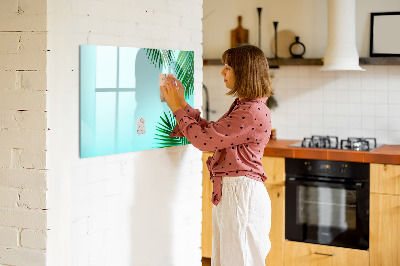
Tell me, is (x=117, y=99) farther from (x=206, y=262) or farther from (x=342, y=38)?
(x=206, y=262)

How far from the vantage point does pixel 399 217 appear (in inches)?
162

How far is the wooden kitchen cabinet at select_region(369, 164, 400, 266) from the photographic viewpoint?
13.5 feet

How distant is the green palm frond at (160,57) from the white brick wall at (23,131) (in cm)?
65

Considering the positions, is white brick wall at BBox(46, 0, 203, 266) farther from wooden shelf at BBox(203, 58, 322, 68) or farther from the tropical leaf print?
wooden shelf at BBox(203, 58, 322, 68)

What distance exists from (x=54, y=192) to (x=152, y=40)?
90 centimetres

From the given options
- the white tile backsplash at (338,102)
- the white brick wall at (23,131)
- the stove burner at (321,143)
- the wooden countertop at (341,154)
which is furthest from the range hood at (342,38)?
the white brick wall at (23,131)

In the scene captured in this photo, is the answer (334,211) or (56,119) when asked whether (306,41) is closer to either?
(334,211)

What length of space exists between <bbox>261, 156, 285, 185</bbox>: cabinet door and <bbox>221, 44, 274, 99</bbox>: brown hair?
1.74 meters

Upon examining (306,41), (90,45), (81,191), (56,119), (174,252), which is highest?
(306,41)

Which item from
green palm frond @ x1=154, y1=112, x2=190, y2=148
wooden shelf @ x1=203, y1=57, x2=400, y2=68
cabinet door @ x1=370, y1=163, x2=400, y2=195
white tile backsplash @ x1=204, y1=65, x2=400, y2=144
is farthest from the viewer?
white tile backsplash @ x1=204, y1=65, x2=400, y2=144

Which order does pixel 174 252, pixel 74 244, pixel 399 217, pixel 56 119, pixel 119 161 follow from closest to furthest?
pixel 56 119 → pixel 74 244 → pixel 119 161 → pixel 174 252 → pixel 399 217

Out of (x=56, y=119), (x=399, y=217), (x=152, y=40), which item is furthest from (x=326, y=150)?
(x=56, y=119)

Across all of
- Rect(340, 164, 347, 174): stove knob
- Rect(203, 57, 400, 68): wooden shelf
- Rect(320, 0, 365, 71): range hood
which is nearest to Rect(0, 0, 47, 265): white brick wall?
Rect(340, 164, 347, 174): stove knob

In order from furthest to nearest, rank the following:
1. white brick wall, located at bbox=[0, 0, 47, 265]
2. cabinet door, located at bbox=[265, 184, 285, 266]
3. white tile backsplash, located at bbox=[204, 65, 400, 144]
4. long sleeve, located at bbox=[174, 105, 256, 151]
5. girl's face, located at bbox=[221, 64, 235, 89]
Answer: white tile backsplash, located at bbox=[204, 65, 400, 144] < cabinet door, located at bbox=[265, 184, 285, 266] < girl's face, located at bbox=[221, 64, 235, 89] < long sleeve, located at bbox=[174, 105, 256, 151] < white brick wall, located at bbox=[0, 0, 47, 265]
